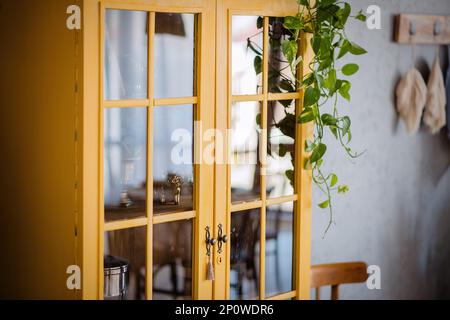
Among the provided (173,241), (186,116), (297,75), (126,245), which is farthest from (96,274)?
(297,75)

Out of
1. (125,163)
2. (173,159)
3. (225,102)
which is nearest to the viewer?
(125,163)

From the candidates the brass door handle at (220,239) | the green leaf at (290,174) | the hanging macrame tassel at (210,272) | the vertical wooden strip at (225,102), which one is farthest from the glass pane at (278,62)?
the hanging macrame tassel at (210,272)

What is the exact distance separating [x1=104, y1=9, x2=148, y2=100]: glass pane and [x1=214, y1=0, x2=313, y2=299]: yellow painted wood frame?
13.2 inches

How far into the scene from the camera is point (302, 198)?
321 cm

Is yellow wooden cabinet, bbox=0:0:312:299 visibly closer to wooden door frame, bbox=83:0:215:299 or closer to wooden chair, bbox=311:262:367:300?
wooden door frame, bbox=83:0:215:299

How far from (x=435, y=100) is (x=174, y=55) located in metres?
2.00

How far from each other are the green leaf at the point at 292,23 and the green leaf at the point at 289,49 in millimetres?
56

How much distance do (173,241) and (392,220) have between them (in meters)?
1.85

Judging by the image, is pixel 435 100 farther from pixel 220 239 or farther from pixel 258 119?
pixel 220 239

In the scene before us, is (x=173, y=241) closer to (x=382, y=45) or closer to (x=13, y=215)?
(x=13, y=215)

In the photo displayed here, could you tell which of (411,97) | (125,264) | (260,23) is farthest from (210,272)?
(411,97)

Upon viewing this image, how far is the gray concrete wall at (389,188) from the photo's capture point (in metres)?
4.01

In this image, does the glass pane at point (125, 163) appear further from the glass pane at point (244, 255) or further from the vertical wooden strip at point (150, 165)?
the glass pane at point (244, 255)

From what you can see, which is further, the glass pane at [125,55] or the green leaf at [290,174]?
the green leaf at [290,174]
